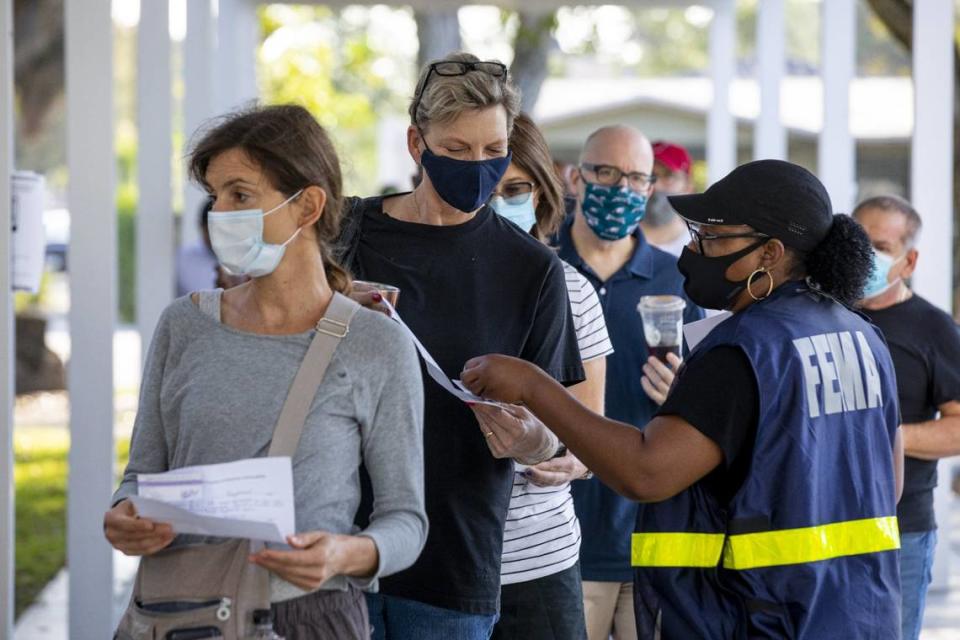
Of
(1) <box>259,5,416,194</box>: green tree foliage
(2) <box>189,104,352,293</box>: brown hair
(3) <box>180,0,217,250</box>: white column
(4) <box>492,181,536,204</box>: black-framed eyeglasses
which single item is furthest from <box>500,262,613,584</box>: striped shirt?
(3) <box>180,0,217,250</box>: white column

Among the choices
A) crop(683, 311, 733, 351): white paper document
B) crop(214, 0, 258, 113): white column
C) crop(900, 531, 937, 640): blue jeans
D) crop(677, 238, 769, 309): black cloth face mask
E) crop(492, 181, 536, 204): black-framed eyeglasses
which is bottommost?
crop(900, 531, 937, 640): blue jeans

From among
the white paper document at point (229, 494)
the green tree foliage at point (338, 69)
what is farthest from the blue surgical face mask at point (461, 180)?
the white paper document at point (229, 494)

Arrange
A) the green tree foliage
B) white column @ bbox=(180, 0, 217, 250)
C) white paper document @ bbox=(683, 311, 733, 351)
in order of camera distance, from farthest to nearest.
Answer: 1. the green tree foliage
2. white column @ bbox=(180, 0, 217, 250)
3. white paper document @ bbox=(683, 311, 733, 351)

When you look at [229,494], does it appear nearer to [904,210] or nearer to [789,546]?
[789,546]

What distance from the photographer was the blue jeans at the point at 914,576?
4984 millimetres

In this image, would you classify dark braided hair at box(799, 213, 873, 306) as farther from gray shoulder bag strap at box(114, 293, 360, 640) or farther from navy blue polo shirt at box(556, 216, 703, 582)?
navy blue polo shirt at box(556, 216, 703, 582)

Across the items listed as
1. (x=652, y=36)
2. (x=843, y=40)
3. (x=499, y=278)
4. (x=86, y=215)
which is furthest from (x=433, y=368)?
(x=652, y=36)

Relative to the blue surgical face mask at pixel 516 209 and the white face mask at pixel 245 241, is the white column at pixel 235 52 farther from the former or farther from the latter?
the white face mask at pixel 245 241

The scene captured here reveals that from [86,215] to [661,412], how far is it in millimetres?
3196

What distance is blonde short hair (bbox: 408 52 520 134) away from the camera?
3.60 m

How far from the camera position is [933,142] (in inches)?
327

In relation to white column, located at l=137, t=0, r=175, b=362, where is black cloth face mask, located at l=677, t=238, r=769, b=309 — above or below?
below

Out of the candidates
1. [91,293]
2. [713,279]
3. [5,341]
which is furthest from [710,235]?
[91,293]

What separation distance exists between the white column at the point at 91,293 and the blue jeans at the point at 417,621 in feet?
8.58
